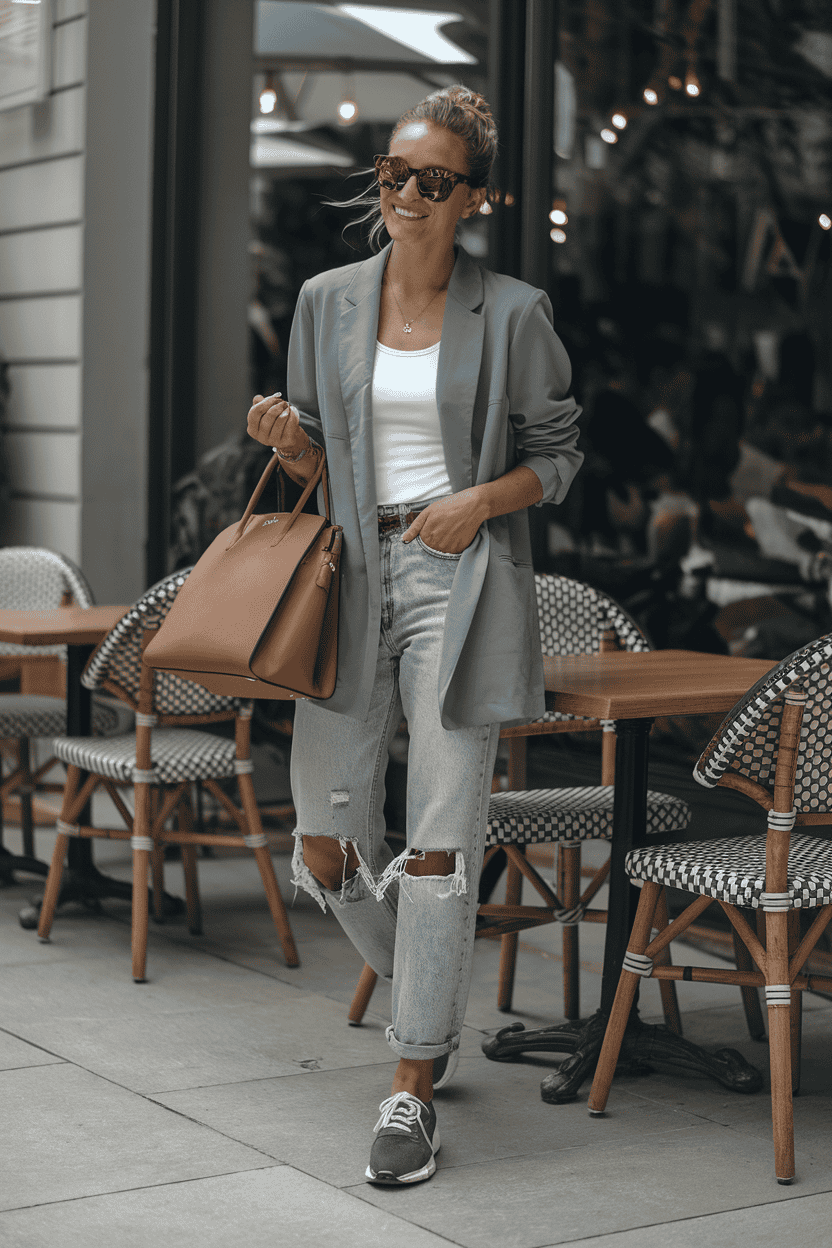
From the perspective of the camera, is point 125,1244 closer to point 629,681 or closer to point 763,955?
point 763,955

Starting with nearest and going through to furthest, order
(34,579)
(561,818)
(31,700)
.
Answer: (561,818)
(31,700)
(34,579)

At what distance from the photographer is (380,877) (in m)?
3.34

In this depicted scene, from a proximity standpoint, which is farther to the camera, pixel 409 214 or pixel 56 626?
pixel 56 626

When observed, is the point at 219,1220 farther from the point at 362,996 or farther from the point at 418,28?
the point at 418,28

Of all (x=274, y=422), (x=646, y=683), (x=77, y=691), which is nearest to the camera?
(x=274, y=422)

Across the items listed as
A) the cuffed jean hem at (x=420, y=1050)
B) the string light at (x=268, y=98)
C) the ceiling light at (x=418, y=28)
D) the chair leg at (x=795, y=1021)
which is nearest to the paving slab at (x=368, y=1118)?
the cuffed jean hem at (x=420, y=1050)

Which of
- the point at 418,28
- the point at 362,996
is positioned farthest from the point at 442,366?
the point at 418,28

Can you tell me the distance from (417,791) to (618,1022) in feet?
2.35

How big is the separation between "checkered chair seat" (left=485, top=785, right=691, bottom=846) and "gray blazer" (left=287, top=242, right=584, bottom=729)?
0.68 meters

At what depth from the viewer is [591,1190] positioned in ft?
9.86

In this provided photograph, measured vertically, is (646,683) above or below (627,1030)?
above

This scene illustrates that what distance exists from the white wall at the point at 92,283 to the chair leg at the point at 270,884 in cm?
262

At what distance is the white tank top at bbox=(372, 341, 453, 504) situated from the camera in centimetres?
315

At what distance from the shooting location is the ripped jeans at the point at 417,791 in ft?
10.2
